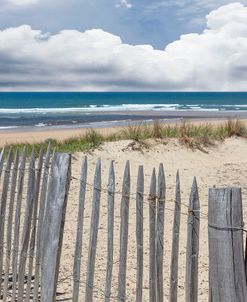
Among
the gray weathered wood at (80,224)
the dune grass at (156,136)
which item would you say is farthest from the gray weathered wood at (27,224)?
the dune grass at (156,136)

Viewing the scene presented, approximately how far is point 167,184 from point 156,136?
3.07 meters

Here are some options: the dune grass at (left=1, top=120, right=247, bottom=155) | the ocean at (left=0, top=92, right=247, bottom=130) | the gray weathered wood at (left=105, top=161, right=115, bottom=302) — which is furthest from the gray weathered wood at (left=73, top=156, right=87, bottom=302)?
the ocean at (left=0, top=92, right=247, bottom=130)

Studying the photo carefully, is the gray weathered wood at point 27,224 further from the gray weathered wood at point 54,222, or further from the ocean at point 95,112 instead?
the ocean at point 95,112

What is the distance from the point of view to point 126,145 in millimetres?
12234

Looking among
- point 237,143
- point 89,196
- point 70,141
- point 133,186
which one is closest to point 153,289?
point 89,196

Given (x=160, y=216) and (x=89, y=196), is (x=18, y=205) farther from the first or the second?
(x=89, y=196)

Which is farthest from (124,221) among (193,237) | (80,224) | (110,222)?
(193,237)

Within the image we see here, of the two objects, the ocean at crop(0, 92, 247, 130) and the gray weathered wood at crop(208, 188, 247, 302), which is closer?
the gray weathered wood at crop(208, 188, 247, 302)

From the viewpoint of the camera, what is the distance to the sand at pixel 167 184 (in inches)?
236

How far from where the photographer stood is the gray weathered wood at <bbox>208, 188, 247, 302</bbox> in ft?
9.69

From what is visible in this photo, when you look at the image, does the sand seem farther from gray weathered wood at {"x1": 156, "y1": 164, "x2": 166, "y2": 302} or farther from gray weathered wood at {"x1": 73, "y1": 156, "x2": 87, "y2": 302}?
gray weathered wood at {"x1": 156, "y1": 164, "x2": 166, "y2": 302}

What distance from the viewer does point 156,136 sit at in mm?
13047

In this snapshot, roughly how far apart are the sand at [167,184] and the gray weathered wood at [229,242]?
2359 millimetres

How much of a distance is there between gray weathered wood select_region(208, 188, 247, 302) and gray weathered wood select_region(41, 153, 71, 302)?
1.54m
